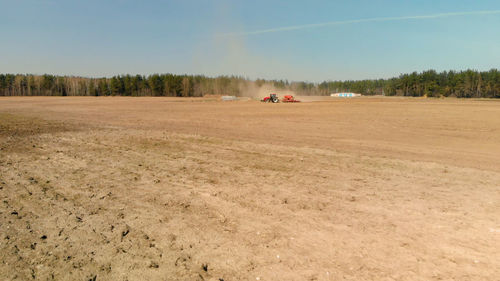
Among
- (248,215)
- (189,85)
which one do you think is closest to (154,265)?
(248,215)

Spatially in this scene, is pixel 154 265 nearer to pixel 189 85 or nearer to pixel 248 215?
pixel 248 215

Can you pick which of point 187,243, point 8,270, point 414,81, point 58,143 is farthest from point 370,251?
point 414,81

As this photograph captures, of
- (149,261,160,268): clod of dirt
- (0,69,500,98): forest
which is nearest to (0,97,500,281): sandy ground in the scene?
(149,261,160,268): clod of dirt

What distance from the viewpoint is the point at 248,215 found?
6211 mm

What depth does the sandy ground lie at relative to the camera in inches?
174

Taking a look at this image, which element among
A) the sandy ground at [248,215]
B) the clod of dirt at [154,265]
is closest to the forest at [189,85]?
the sandy ground at [248,215]

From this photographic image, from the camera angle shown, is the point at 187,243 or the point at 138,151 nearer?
the point at 187,243

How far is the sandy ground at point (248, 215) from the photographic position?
4410 mm

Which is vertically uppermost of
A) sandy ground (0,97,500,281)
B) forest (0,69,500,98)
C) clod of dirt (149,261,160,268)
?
forest (0,69,500,98)

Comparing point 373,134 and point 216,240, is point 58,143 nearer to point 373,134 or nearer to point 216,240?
point 216,240

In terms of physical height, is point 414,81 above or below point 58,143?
above

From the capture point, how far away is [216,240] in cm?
520

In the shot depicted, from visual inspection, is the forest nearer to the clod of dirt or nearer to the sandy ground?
the sandy ground

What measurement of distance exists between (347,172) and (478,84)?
5040 inches
